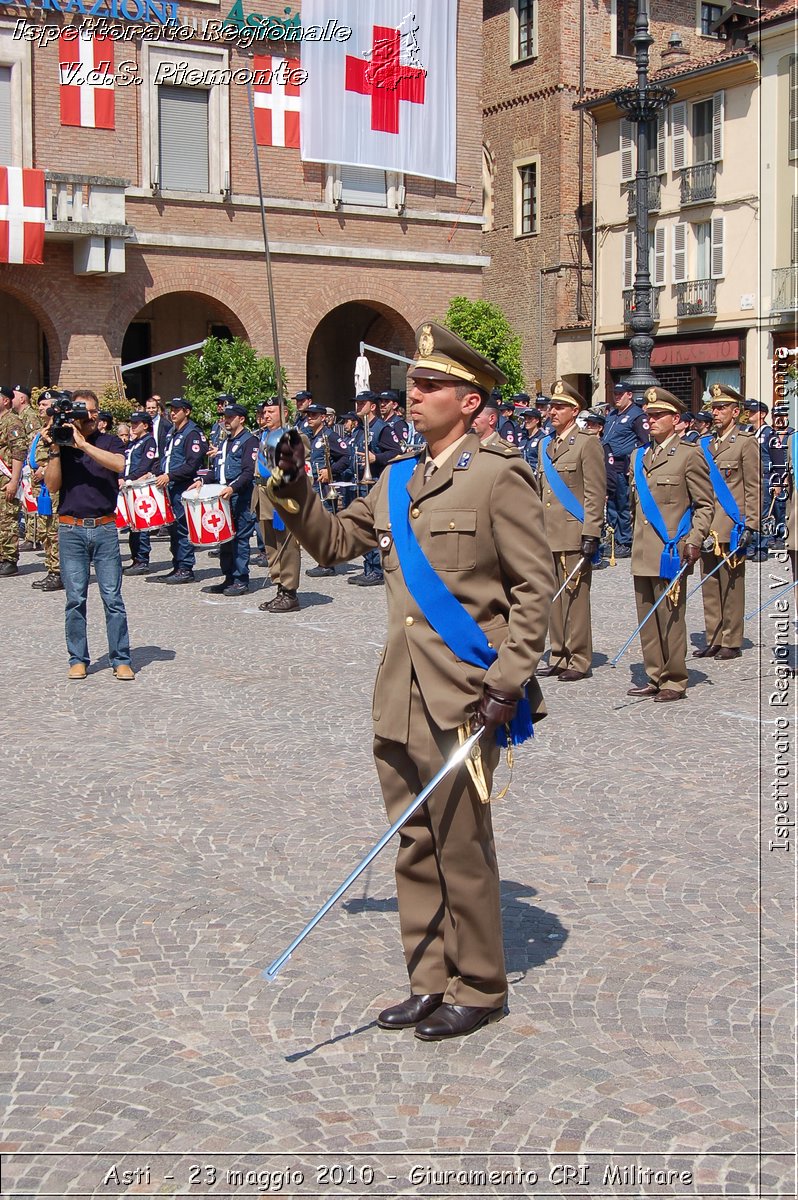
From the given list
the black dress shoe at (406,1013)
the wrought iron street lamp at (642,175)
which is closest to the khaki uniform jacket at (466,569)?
the black dress shoe at (406,1013)

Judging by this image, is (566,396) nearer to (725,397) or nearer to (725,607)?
(725,397)

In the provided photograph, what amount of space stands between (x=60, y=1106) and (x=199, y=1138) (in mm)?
442

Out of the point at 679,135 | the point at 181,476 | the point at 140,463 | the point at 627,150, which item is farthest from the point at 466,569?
the point at 627,150

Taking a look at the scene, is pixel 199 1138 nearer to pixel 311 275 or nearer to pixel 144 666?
pixel 144 666

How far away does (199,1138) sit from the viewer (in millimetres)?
3541

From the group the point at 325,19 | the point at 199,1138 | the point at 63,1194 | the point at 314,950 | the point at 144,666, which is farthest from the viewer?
the point at 325,19

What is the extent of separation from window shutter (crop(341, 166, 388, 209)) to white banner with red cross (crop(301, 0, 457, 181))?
0.63 m

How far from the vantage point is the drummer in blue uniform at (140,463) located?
15820 millimetres

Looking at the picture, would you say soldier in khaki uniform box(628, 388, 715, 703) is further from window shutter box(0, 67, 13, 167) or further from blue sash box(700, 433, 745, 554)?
window shutter box(0, 67, 13, 167)

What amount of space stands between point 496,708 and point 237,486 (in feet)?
36.7

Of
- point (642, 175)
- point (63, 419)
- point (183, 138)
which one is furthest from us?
point (183, 138)

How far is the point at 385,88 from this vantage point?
29609mm

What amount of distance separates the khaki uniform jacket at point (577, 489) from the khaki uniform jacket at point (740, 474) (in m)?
1.44

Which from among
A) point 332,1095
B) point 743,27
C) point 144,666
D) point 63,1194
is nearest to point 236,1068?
point 332,1095
